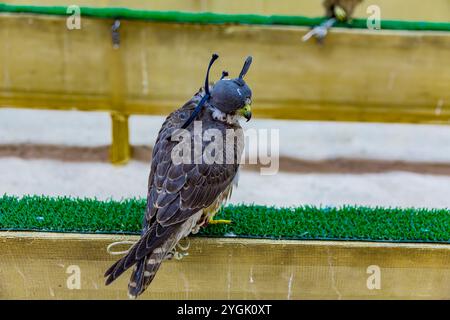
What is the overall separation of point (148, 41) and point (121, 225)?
108 cm

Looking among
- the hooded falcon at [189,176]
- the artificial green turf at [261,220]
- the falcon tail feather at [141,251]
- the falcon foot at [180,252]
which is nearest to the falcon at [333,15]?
the artificial green turf at [261,220]

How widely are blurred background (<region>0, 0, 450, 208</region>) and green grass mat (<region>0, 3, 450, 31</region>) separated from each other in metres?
0.01

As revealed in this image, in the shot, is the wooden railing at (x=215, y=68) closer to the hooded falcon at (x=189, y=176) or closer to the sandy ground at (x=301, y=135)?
the sandy ground at (x=301, y=135)

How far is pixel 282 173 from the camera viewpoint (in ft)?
7.96

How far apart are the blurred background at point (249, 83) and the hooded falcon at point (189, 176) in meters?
0.79

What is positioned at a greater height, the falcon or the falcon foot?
the falcon

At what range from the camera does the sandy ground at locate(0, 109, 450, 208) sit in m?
2.06

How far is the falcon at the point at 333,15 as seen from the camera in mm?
2326

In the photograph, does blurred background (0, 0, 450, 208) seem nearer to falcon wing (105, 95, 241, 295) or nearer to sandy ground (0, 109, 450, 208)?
sandy ground (0, 109, 450, 208)

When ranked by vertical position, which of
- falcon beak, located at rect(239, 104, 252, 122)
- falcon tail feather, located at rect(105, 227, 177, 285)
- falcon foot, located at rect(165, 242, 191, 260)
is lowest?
falcon foot, located at rect(165, 242, 191, 260)

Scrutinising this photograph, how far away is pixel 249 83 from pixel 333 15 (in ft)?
1.56

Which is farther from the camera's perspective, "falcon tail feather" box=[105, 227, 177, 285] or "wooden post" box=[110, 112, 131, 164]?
"wooden post" box=[110, 112, 131, 164]

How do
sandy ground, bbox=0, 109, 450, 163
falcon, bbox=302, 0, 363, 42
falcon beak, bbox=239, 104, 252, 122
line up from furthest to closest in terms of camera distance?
sandy ground, bbox=0, 109, 450, 163 < falcon, bbox=302, 0, 363, 42 < falcon beak, bbox=239, 104, 252, 122

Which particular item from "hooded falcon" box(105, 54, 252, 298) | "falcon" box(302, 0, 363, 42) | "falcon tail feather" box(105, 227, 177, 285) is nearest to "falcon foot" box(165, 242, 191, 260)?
"hooded falcon" box(105, 54, 252, 298)
